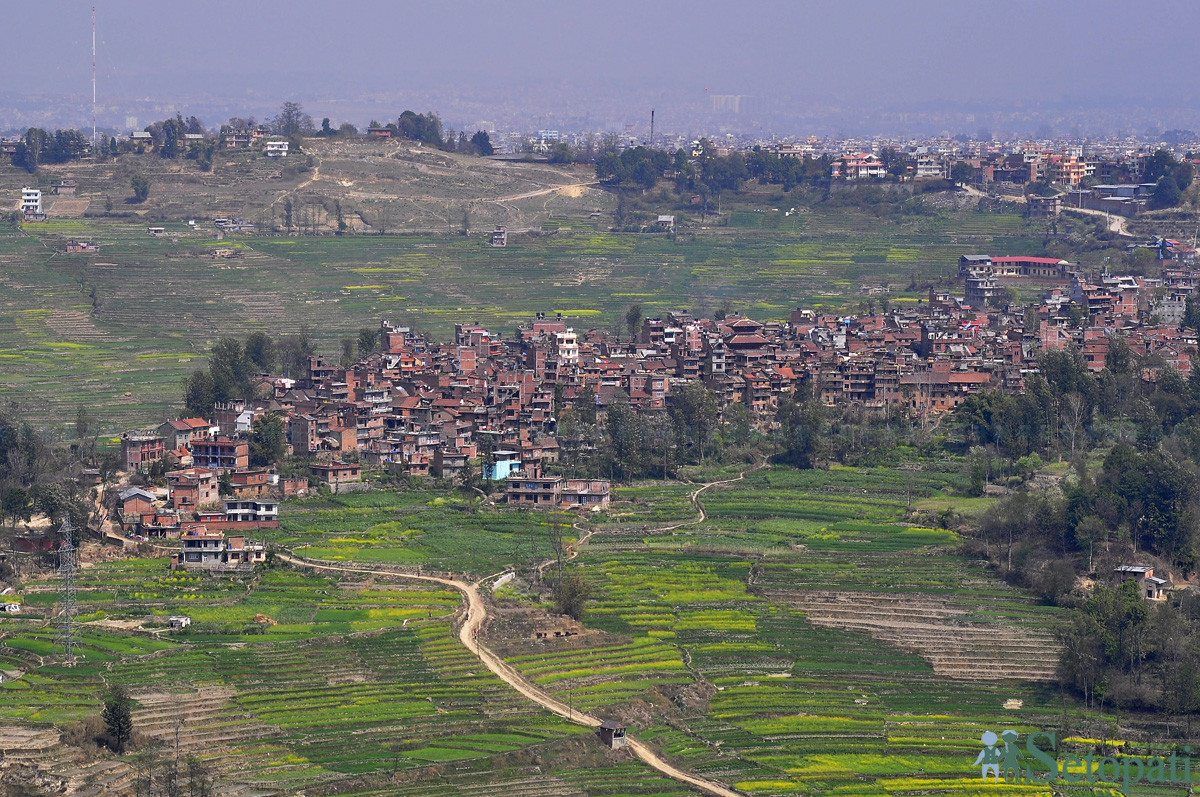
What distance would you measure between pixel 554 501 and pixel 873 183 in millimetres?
46170

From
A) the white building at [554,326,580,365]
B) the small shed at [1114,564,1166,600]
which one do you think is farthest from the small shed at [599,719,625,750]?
the white building at [554,326,580,365]

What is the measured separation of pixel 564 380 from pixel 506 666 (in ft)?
64.1

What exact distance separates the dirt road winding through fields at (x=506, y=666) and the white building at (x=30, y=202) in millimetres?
42148

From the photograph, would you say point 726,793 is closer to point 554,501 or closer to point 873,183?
point 554,501

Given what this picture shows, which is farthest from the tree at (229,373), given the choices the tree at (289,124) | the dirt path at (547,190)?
the tree at (289,124)

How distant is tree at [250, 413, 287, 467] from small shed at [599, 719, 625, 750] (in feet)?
52.5

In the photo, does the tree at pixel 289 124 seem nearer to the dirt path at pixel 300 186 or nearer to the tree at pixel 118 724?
the dirt path at pixel 300 186

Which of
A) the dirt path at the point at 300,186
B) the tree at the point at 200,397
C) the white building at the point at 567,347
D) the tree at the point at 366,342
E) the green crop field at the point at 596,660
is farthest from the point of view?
the dirt path at the point at 300,186

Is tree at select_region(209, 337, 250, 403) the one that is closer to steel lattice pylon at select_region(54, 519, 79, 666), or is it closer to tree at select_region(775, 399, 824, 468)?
steel lattice pylon at select_region(54, 519, 79, 666)

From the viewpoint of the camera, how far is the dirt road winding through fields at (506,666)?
2273 cm

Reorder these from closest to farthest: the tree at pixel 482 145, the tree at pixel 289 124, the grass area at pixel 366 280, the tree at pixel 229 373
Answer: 1. the tree at pixel 229 373
2. the grass area at pixel 366 280
3. the tree at pixel 289 124
4. the tree at pixel 482 145

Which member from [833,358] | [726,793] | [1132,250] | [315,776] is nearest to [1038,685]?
[726,793]

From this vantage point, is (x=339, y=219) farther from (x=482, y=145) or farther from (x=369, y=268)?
(x=482, y=145)

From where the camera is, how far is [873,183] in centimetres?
7950
